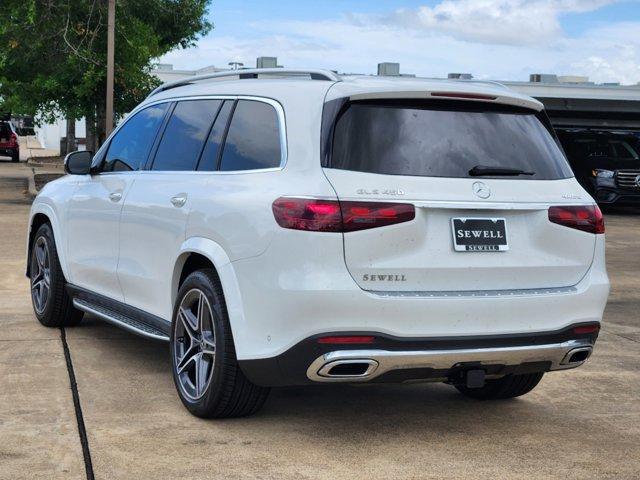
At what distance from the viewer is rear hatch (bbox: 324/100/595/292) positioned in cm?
523

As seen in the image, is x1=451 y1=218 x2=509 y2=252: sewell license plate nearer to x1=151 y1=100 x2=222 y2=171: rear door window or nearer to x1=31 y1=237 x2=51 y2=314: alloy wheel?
x1=151 y1=100 x2=222 y2=171: rear door window

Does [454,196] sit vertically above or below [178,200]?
above

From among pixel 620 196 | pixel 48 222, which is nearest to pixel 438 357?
pixel 48 222

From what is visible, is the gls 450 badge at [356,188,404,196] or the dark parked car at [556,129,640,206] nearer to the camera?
the gls 450 badge at [356,188,404,196]

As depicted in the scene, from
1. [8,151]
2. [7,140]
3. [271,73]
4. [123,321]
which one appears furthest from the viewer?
[8,151]

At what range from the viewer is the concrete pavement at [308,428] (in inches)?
204

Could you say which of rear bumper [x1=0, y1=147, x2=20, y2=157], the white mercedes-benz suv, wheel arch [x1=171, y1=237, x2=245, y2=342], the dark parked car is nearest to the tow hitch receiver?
the white mercedes-benz suv

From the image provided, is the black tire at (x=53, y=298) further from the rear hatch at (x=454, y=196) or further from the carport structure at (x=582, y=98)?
the carport structure at (x=582, y=98)

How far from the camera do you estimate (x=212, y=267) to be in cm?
592

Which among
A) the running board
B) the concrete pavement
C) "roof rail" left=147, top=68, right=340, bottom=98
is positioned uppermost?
"roof rail" left=147, top=68, right=340, bottom=98

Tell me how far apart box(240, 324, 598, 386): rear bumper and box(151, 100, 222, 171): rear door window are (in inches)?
60.6

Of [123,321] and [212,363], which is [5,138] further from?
[212,363]

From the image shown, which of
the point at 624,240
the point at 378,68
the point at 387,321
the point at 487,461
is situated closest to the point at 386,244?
the point at 387,321

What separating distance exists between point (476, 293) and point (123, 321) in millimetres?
2655
